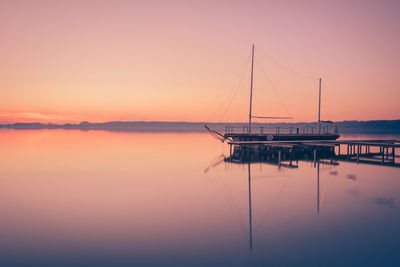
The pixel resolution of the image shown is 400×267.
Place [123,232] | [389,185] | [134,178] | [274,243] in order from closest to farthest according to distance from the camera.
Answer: [274,243] < [123,232] < [389,185] < [134,178]

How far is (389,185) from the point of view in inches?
763

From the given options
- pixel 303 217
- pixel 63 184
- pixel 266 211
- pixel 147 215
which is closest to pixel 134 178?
pixel 63 184

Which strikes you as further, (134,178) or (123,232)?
(134,178)

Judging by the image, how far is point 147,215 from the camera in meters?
12.5

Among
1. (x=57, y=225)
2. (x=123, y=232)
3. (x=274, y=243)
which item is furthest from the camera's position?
(x=57, y=225)

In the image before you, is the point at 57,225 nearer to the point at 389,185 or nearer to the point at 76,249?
the point at 76,249

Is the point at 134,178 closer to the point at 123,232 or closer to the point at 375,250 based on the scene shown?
the point at 123,232

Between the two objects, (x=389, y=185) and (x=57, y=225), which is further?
(x=389, y=185)

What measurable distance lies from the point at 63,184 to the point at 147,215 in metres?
10.1

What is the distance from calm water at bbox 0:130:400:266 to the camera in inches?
333

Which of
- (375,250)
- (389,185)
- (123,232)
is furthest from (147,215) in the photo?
(389,185)

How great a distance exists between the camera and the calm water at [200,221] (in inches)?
333

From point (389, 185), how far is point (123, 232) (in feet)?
57.2

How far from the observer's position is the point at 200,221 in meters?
11.7
